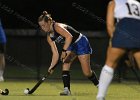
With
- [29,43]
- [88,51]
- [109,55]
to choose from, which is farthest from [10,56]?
[109,55]

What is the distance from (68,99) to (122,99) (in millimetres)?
928

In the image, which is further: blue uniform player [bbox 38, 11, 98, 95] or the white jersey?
blue uniform player [bbox 38, 11, 98, 95]

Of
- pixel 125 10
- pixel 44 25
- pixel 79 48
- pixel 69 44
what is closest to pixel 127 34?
pixel 125 10

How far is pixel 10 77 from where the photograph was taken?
15.7 meters

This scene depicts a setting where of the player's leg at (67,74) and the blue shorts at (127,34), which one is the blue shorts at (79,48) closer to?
the player's leg at (67,74)

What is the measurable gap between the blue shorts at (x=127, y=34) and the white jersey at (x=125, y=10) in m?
0.05

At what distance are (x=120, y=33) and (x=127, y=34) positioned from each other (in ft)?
0.32

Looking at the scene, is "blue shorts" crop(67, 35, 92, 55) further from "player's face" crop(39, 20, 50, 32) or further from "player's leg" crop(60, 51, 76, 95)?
"player's face" crop(39, 20, 50, 32)

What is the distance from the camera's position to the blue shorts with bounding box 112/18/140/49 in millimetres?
7363

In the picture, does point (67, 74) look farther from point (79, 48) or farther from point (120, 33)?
point (120, 33)

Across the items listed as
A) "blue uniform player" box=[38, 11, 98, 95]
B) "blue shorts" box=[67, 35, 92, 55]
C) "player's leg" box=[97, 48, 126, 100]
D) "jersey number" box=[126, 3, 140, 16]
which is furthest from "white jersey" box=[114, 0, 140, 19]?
"blue shorts" box=[67, 35, 92, 55]

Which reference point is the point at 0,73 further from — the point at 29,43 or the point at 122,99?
the point at 29,43

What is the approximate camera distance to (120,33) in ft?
24.2

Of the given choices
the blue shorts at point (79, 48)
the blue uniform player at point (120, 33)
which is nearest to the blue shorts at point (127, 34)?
the blue uniform player at point (120, 33)
